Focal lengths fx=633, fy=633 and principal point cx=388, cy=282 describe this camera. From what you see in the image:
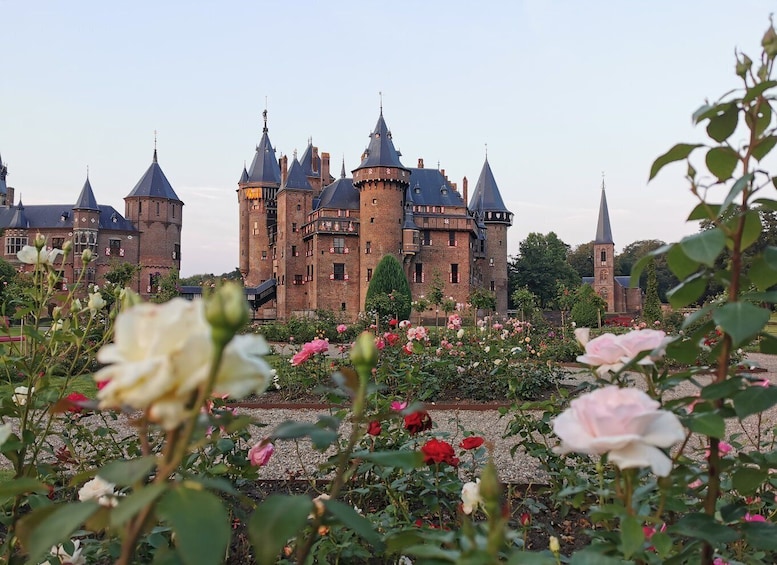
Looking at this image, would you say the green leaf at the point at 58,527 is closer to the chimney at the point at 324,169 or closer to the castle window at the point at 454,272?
the castle window at the point at 454,272

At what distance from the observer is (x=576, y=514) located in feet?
10.6

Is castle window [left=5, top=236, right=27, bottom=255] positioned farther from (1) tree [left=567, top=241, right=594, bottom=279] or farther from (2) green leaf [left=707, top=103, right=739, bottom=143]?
(2) green leaf [left=707, top=103, right=739, bottom=143]

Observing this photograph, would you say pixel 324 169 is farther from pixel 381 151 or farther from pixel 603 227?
pixel 603 227

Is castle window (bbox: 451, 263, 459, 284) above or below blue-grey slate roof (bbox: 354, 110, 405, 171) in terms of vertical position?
below

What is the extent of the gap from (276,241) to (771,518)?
38544 mm

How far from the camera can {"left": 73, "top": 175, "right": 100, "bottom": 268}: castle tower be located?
137 ft

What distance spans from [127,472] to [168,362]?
0.44 feet

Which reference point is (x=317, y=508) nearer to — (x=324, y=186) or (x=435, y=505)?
(x=435, y=505)

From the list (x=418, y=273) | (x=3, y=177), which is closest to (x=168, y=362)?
(x=418, y=273)

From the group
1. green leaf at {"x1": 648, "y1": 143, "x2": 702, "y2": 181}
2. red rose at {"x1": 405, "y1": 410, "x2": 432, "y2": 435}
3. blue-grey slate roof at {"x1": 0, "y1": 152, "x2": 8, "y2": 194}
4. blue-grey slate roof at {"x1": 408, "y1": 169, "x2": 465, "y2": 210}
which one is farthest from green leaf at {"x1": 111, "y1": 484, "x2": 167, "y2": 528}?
blue-grey slate roof at {"x1": 0, "y1": 152, "x2": 8, "y2": 194}

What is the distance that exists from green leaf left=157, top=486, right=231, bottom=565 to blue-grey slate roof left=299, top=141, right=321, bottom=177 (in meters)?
41.6

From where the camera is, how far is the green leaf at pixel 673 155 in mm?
1146

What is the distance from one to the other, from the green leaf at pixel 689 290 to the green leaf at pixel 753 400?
0.59ft

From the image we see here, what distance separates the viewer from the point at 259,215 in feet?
138
